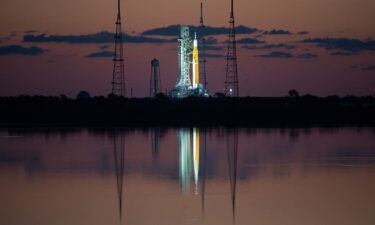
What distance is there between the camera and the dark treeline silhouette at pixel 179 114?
2864 inches

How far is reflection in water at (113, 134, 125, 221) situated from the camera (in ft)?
81.0

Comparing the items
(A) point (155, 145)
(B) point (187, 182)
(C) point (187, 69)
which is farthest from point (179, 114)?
(B) point (187, 182)

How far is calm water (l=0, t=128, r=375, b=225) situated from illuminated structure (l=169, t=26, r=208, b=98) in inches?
1833

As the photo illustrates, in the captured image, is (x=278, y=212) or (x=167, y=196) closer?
(x=278, y=212)

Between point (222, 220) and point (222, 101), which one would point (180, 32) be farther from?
point (222, 220)

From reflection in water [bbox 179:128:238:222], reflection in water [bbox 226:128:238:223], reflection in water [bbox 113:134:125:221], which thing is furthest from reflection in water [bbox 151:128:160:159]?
reflection in water [bbox 226:128:238:223]

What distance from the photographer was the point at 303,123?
72.6 metres

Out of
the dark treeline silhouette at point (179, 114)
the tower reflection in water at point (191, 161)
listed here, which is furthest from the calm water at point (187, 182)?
the dark treeline silhouette at point (179, 114)

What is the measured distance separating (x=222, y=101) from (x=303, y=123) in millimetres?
14472

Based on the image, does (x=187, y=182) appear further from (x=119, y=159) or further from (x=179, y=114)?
(x=179, y=114)

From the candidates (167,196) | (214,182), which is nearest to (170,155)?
(214,182)

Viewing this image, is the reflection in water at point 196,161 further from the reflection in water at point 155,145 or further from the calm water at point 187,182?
the reflection in water at point 155,145

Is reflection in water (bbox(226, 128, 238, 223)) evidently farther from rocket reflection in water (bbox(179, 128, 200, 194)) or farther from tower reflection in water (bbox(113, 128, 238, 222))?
rocket reflection in water (bbox(179, 128, 200, 194))

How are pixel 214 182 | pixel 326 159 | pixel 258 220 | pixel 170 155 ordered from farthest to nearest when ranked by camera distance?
pixel 170 155 < pixel 326 159 < pixel 214 182 < pixel 258 220
